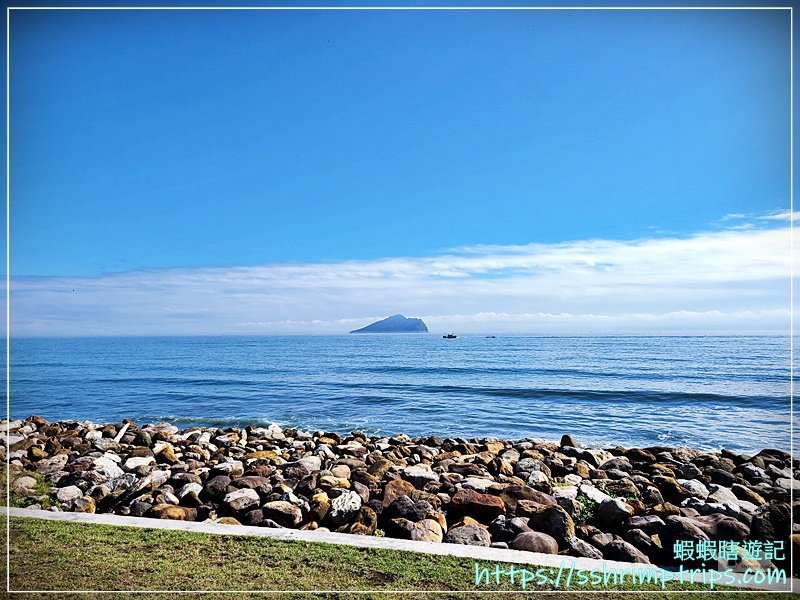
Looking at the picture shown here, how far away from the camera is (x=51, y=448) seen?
8.80 meters

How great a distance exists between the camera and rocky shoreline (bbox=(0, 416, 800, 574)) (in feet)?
15.8

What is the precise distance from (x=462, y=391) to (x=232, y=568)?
1527cm

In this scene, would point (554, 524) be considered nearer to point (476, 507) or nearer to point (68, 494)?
point (476, 507)

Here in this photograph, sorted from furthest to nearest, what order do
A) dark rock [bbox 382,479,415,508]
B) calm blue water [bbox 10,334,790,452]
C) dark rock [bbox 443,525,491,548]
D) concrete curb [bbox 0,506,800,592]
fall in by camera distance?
calm blue water [bbox 10,334,790,452] < dark rock [bbox 382,479,415,508] < dark rock [bbox 443,525,491,548] < concrete curb [bbox 0,506,800,592]

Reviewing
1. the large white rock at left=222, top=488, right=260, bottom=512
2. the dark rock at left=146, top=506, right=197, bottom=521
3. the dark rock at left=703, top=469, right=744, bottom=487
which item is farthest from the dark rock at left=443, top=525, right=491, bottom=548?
the dark rock at left=703, top=469, right=744, bottom=487

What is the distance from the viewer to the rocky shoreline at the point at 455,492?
15.8ft

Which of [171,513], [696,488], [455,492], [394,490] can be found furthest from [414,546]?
[696,488]

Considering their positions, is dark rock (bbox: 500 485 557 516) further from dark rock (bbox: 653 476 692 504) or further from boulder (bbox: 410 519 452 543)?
dark rock (bbox: 653 476 692 504)

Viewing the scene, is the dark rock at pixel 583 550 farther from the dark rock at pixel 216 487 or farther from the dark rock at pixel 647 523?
the dark rock at pixel 216 487

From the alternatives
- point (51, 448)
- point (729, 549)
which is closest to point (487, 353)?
point (51, 448)

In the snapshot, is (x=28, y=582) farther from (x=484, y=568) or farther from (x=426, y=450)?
(x=426, y=450)

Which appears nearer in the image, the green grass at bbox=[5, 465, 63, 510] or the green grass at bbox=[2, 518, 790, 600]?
the green grass at bbox=[2, 518, 790, 600]

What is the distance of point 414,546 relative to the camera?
13.4 feet

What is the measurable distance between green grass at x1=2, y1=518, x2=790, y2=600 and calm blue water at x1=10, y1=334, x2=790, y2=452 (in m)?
4.61
